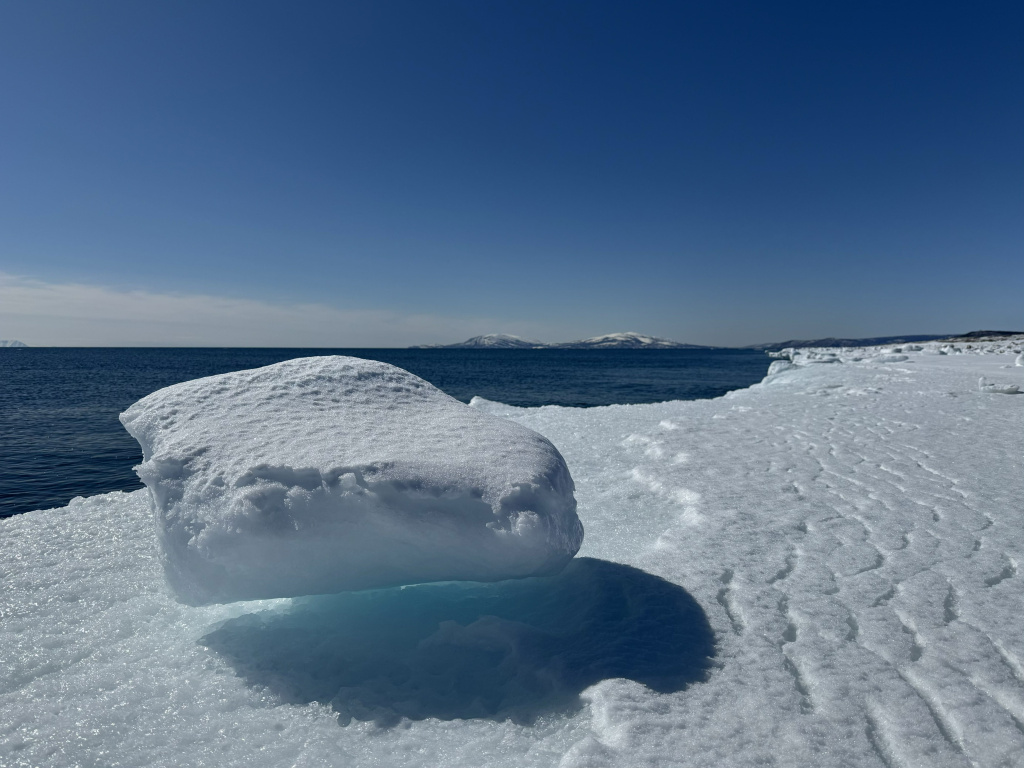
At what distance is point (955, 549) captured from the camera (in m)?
4.86

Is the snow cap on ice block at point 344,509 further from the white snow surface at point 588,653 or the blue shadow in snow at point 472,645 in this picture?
the white snow surface at point 588,653

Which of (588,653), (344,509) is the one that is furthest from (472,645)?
(344,509)

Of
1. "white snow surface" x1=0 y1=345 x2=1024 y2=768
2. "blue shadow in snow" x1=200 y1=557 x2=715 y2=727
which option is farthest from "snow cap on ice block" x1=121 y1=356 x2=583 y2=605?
"white snow surface" x1=0 y1=345 x2=1024 y2=768

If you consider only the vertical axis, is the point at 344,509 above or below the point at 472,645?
above

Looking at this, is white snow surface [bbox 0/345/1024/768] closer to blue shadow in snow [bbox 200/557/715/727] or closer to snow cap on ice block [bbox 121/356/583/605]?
blue shadow in snow [bbox 200/557/715/727]

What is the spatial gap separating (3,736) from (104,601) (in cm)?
157

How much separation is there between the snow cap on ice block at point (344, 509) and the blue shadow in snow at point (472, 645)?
12.5 inches

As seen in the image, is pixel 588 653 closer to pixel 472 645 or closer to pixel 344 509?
pixel 472 645

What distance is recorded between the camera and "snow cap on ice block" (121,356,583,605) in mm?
3426

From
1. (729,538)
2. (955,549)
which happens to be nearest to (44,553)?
(729,538)

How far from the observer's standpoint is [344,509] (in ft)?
11.2

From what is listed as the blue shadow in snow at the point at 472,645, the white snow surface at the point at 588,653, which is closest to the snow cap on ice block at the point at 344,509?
the blue shadow in snow at the point at 472,645

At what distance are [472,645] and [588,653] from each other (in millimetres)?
751

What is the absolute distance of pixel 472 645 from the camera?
11.5ft
